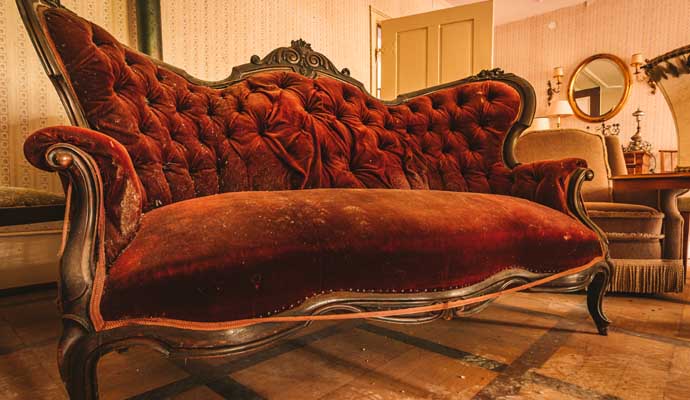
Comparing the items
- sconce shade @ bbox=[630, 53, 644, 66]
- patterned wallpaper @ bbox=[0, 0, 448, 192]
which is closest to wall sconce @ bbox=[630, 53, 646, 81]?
sconce shade @ bbox=[630, 53, 644, 66]

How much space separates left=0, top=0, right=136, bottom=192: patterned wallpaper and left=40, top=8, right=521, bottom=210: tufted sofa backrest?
130 cm

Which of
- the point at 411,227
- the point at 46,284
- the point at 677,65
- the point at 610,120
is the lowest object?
the point at 46,284

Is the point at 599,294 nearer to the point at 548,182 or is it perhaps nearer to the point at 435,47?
the point at 548,182

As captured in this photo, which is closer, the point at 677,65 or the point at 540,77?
the point at 677,65

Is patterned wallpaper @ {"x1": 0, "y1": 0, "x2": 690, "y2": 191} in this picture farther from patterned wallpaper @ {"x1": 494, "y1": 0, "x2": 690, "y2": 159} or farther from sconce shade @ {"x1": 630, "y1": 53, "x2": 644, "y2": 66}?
sconce shade @ {"x1": 630, "y1": 53, "x2": 644, "y2": 66}

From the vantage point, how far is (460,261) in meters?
0.84

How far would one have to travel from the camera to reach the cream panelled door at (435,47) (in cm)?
333

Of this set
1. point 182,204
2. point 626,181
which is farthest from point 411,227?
point 626,181

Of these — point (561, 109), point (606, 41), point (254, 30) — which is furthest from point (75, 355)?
point (606, 41)

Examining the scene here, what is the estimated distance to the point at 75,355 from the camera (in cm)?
59

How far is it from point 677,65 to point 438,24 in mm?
2732

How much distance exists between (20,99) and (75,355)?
197 cm

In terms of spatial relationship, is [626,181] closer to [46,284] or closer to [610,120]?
[46,284]

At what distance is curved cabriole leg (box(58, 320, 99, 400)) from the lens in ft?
1.93
